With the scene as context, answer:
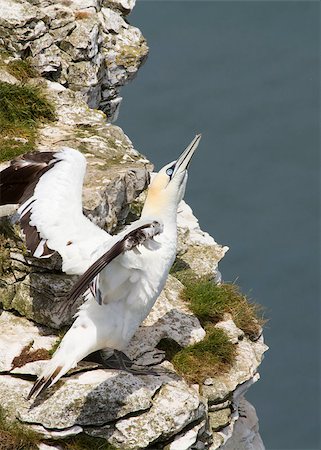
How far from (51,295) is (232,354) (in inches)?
89.4

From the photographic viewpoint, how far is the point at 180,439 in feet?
39.3

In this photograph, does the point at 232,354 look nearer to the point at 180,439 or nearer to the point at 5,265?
the point at 180,439

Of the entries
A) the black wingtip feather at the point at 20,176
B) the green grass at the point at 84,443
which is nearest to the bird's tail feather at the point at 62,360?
the green grass at the point at 84,443

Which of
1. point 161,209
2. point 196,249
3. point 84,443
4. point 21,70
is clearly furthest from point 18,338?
point 21,70

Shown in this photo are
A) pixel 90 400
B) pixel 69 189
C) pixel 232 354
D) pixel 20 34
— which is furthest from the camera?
pixel 20 34

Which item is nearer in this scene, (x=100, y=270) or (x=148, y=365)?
(x=100, y=270)

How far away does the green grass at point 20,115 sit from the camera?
14.5m

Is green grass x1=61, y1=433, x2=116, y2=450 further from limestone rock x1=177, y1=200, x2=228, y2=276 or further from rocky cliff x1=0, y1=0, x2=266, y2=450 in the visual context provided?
limestone rock x1=177, y1=200, x2=228, y2=276

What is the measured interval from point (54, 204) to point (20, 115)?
10.6ft

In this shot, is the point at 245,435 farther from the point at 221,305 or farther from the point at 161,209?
the point at 161,209

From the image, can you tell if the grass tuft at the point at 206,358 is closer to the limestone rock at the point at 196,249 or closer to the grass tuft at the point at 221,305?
the grass tuft at the point at 221,305

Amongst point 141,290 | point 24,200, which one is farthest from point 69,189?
point 141,290

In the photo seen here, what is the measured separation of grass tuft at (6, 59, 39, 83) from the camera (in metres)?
16.6

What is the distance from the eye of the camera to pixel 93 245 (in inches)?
473
